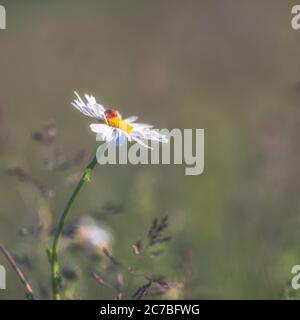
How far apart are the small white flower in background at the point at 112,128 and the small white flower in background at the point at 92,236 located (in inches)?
36.3

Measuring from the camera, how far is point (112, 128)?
1.93 m

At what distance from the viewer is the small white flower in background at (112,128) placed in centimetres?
186

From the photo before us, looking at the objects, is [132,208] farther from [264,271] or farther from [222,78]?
[222,78]

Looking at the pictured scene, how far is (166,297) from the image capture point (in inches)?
98.0

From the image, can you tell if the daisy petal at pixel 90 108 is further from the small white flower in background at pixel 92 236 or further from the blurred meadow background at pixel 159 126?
the small white flower in background at pixel 92 236

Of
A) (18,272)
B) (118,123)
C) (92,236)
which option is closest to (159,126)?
(92,236)

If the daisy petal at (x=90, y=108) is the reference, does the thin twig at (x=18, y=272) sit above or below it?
below

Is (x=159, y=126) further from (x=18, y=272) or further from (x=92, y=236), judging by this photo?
(x=18, y=272)

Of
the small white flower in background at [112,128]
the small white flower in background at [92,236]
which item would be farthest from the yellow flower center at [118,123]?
the small white flower in background at [92,236]

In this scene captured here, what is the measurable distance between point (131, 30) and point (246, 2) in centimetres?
147

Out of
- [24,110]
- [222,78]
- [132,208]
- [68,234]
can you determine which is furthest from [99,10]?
[68,234]

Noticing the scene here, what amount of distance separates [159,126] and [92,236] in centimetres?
231

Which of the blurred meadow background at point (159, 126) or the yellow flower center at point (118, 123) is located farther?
the blurred meadow background at point (159, 126)

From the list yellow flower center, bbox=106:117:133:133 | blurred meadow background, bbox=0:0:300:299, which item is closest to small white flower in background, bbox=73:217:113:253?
blurred meadow background, bbox=0:0:300:299
